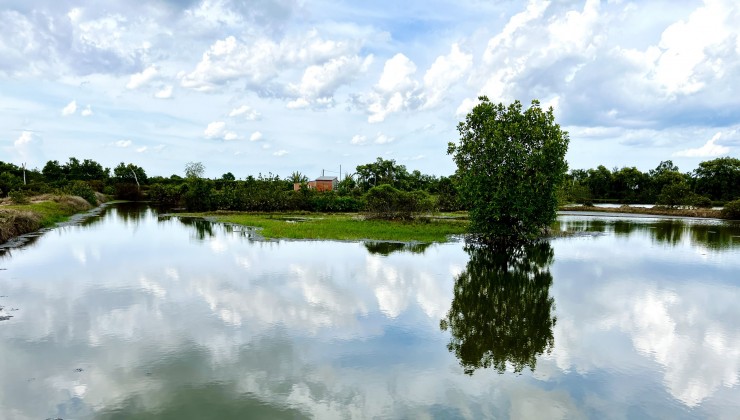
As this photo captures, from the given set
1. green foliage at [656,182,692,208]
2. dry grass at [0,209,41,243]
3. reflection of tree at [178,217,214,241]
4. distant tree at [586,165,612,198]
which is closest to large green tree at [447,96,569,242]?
reflection of tree at [178,217,214,241]

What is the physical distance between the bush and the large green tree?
32394 mm

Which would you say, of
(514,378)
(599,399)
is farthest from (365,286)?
(599,399)

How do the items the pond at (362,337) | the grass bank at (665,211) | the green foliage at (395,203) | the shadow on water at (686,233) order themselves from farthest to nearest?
the grass bank at (665,211) → the green foliage at (395,203) → the shadow on water at (686,233) → the pond at (362,337)

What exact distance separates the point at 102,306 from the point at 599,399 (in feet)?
41.2

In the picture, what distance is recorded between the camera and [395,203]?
37.5m

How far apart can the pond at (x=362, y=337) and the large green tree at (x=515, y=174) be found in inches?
217

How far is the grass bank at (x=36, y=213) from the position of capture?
26.3m

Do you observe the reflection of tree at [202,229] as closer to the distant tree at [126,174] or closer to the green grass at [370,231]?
the green grass at [370,231]

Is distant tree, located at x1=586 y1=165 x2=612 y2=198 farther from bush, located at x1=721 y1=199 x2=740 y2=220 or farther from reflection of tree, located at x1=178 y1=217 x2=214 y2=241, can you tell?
reflection of tree, located at x1=178 y1=217 x2=214 y2=241

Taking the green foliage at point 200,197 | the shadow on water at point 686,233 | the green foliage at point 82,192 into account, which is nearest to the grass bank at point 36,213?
the green foliage at point 82,192

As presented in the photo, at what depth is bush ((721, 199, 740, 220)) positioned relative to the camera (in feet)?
157

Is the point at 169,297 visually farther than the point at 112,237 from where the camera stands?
No

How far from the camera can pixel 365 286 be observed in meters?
16.0

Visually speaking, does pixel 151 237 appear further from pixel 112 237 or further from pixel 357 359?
pixel 357 359
